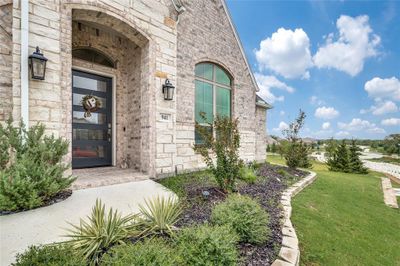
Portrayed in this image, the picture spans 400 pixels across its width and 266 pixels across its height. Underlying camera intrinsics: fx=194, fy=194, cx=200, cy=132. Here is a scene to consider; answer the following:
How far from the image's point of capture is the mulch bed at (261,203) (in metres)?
2.31

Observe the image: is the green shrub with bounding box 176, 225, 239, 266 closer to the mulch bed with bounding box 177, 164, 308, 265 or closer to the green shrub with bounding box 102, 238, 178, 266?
the green shrub with bounding box 102, 238, 178, 266

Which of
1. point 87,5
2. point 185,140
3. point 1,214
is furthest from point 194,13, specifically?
point 1,214

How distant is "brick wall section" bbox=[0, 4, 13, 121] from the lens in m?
3.68

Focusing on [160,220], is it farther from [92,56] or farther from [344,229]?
[92,56]

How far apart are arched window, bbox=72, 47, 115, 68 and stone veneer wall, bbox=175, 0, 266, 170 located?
219 cm

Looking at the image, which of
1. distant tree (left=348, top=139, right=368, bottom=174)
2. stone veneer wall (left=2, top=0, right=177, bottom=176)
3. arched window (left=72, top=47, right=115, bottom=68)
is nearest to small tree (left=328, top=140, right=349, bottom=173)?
distant tree (left=348, top=139, right=368, bottom=174)

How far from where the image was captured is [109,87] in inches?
236

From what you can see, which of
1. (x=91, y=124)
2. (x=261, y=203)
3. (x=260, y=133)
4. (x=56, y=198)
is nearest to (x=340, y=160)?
(x=260, y=133)

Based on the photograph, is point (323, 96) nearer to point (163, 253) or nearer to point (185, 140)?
point (185, 140)

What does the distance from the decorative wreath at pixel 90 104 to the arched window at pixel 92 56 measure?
108cm

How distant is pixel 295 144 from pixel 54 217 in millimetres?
8702

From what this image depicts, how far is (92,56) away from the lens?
5.68 m

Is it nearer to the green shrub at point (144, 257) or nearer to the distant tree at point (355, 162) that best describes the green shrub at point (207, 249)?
the green shrub at point (144, 257)

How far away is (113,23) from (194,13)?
308 cm
